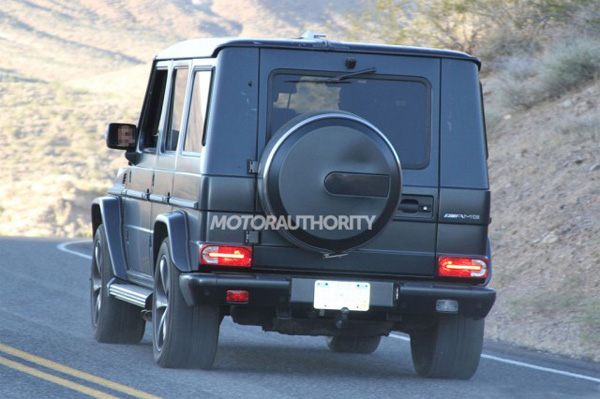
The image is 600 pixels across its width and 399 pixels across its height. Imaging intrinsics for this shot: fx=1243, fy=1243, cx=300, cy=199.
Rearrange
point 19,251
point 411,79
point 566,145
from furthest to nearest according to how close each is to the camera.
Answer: point 19,251 → point 566,145 → point 411,79

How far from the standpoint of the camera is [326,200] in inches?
298

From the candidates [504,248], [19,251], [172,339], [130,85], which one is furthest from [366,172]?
[130,85]

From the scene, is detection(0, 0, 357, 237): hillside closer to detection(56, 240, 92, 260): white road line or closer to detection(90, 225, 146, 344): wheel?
detection(56, 240, 92, 260): white road line

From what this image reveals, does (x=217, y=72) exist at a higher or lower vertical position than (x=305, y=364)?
higher

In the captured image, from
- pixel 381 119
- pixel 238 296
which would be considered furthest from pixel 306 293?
pixel 381 119

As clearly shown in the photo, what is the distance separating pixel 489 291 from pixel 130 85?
64.9 m

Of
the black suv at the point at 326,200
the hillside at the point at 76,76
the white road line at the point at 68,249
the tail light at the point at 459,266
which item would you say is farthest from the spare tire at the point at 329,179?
the hillside at the point at 76,76

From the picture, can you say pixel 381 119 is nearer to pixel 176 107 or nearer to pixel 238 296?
pixel 238 296

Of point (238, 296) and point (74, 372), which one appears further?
point (74, 372)

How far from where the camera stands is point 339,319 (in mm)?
7973

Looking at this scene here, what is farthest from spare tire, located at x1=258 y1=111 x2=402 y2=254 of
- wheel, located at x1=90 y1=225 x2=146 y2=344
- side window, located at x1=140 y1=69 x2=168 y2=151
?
wheel, located at x1=90 y1=225 x2=146 y2=344

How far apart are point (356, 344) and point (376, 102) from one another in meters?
2.79

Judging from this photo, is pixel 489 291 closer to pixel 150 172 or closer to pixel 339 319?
pixel 339 319

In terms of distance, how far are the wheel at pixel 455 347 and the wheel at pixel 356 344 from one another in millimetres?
1689
